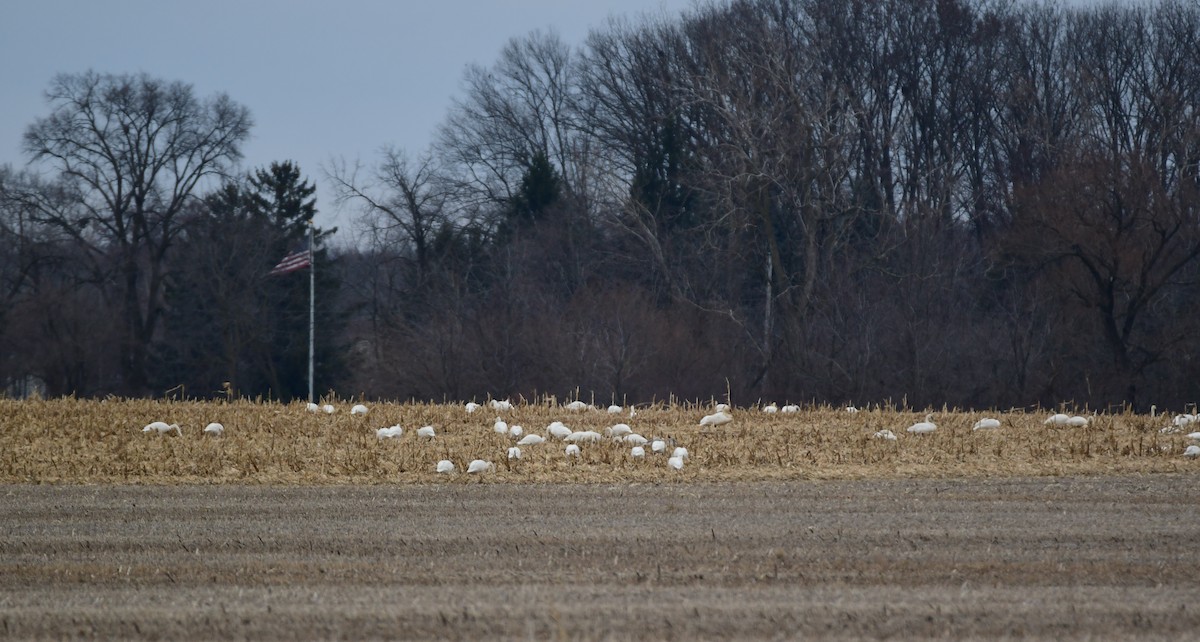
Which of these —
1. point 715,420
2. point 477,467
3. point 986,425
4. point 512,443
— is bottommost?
point 477,467

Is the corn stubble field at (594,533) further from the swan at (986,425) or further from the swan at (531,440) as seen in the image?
the swan at (986,425)

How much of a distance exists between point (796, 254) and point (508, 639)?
42.2 m

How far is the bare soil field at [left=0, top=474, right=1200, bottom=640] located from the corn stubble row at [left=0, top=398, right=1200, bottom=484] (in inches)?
31.0

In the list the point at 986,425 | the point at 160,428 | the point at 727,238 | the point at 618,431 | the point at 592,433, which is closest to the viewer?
the point at 592,433

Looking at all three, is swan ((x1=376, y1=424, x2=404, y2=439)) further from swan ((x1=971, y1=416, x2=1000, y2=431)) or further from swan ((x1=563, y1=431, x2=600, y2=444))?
swan ((x1=971, y1=416, x2=1000, y2=431))

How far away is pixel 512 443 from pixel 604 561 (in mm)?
7094

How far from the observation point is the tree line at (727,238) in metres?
41.0

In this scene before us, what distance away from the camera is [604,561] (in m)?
8.98

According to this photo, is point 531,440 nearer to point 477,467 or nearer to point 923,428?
point 477,467

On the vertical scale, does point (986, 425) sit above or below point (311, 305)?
below

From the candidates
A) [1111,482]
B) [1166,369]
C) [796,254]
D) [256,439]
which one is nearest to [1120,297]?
[1166,369]

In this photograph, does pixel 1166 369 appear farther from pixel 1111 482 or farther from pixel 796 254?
pixel 1111 482

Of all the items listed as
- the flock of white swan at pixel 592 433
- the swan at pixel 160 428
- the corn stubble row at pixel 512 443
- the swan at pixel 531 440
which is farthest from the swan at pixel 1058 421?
the swan at pixel 160 428

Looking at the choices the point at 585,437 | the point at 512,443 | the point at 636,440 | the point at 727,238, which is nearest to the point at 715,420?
the point at 636,440
